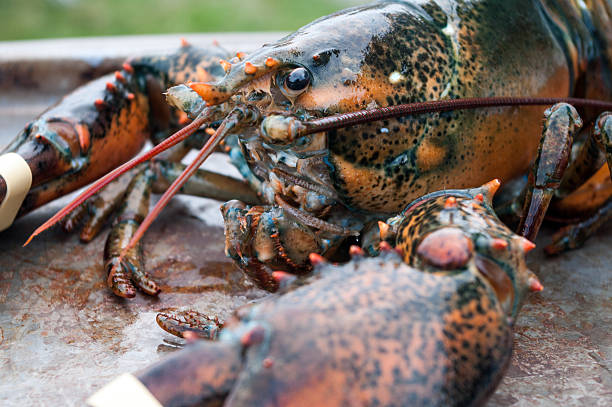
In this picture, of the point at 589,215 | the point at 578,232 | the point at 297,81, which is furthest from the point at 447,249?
the point at 589,215

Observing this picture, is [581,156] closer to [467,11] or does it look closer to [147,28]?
[467,11]

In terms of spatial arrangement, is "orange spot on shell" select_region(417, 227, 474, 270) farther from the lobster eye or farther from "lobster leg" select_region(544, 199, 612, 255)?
"lobster leg" select_region(544, 199, 612, 255)

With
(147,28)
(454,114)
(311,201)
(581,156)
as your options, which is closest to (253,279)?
(311,201)

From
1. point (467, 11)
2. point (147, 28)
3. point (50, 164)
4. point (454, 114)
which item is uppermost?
point (467, 11)

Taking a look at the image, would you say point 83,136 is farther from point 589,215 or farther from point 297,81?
point 589,215

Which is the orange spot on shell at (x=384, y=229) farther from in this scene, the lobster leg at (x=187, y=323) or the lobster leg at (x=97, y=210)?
the lobster leg at (x=97, y=210)

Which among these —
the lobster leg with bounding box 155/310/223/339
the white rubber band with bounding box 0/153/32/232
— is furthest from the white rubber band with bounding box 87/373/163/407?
the white rubber band with bounding box 0/153/32/232

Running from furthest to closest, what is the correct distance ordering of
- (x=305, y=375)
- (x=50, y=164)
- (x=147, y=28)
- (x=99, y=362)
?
(x=147, y=28)
(x=50, y=164)
(x=99, y=362)
(x=305, y=375)
